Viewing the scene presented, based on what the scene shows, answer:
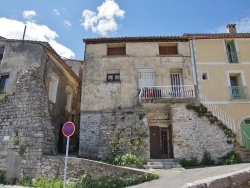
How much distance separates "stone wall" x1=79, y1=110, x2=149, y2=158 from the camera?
1052cm

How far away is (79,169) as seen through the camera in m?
8.36

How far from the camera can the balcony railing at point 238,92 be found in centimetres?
1174

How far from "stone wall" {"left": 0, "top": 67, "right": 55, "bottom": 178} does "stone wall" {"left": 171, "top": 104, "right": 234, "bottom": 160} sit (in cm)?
668

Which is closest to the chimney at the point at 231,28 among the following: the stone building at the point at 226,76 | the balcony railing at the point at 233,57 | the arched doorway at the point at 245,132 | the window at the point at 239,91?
the stone building at the point at 226,76

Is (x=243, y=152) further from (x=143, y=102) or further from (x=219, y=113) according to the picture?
(x=143, y=102)

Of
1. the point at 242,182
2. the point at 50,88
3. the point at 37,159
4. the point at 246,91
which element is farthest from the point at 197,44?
the point at 37,159

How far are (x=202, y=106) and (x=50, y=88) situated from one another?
8.90 m

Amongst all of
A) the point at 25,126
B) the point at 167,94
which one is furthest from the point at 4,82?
the point at 167,94

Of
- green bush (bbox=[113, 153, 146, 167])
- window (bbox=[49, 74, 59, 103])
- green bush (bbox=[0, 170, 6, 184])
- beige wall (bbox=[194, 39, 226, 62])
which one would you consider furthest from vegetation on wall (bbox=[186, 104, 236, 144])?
A: green bush (bbox=[0, 170, 6, 184])

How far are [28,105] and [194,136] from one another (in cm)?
880

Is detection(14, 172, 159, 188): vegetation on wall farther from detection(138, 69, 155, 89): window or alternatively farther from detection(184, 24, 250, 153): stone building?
detection(184, 24, 250, 153): stone building

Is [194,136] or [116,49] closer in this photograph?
[194,136]

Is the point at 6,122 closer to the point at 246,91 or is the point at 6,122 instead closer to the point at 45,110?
the point at 45,110

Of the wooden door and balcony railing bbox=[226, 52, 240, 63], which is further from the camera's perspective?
balcony railing bbox=[226, 52, 240, 63]
